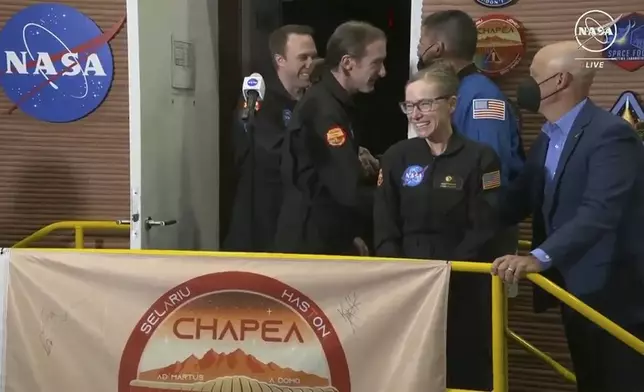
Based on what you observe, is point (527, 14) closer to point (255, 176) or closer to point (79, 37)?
point (255, 176)

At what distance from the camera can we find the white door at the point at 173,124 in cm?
315

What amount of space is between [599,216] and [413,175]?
A: 650 mm

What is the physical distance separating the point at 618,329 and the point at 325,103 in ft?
4.57

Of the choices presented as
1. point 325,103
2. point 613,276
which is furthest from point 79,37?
point 613,276

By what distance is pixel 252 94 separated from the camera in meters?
3.38

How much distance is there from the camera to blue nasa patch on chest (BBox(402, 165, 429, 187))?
105 inches

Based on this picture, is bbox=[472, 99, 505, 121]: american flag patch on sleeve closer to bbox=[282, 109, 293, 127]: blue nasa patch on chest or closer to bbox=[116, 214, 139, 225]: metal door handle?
bbox=[282, 109, 293, 127]: blue nasa patch on chest

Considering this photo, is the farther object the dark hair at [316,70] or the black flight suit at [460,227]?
the dark hair at [316,70]

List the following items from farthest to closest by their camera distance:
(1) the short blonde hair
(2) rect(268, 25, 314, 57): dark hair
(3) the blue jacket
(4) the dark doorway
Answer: (4) the dark doorway
(2) rect(268, 25, 314, 57): dark hair
(3) the blue jacket
(1) the short blonde hair

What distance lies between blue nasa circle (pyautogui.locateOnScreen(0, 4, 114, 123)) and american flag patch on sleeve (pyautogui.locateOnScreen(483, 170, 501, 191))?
216 centimetres

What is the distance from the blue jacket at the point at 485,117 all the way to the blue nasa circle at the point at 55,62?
1.92 m

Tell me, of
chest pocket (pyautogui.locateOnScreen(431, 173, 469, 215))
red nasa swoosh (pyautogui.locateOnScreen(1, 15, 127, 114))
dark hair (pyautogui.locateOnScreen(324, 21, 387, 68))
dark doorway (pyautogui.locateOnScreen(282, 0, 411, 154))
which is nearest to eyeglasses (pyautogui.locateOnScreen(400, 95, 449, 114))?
chest pocket (pyautogui.locateOnScreen(431, 173, 469, 215))

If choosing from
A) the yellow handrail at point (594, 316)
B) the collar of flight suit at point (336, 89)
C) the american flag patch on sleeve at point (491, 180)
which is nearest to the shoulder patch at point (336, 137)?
the collar of flight suit at point (336, 89)
